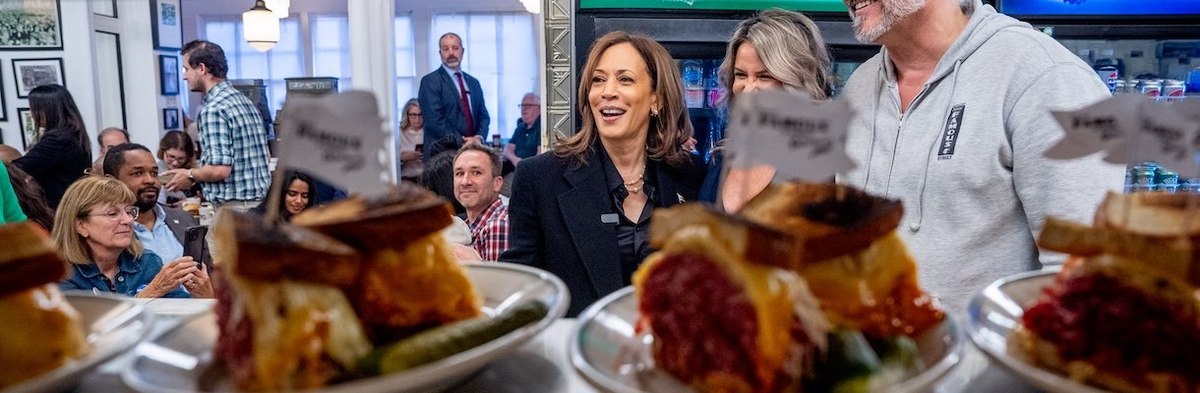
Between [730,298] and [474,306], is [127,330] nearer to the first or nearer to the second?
[474,306]

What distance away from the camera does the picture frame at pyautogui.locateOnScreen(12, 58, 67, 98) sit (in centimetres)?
745

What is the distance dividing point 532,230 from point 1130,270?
202 centimetres

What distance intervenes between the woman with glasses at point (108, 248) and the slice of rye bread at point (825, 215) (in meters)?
2.80

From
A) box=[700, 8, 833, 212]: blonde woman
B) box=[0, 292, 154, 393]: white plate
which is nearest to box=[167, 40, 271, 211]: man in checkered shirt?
box=[700, 8, 833, 212]: blonde woman

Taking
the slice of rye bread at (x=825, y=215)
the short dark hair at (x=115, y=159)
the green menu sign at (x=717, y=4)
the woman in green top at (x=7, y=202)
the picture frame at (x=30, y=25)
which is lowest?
the woman in green top at (x=7, y=202)

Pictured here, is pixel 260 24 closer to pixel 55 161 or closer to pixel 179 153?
pixel 179 153

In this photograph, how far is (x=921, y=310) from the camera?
104cm

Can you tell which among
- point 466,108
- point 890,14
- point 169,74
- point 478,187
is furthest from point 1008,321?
point 169,74

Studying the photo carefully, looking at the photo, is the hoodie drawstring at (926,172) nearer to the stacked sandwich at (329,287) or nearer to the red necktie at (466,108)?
the stacked sandwich at (329,287)

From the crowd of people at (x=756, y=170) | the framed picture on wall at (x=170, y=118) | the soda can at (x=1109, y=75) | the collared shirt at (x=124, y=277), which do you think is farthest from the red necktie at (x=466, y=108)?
the soda can at (x=1109, y=75)

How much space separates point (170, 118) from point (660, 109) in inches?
311

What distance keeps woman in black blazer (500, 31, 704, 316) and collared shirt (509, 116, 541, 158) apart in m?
5.16

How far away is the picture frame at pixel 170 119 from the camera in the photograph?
892 centimetres

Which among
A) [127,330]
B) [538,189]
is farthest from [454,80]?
[127,330]
